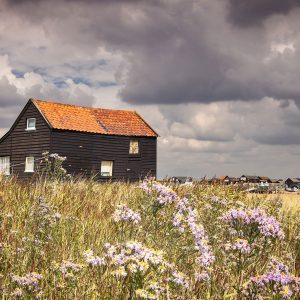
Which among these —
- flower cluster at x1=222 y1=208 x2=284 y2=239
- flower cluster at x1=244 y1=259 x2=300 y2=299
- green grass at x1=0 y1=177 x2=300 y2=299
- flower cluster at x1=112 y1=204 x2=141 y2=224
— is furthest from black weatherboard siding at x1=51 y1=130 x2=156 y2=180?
flower cluster at x1=244 y1=259 x2=300 y2=299

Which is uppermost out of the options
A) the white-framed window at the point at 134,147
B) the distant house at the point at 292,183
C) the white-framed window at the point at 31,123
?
the white-framed window at the point at 31,123

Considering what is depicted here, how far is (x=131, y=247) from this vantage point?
3113 mm

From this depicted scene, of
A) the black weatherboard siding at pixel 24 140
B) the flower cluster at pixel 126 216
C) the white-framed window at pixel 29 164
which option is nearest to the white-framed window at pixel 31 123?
the black weatherboard siding at pixel 24 140

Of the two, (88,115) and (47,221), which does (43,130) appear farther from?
(47,221)

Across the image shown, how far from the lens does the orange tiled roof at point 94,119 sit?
108 feet

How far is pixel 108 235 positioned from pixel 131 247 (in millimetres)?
2951

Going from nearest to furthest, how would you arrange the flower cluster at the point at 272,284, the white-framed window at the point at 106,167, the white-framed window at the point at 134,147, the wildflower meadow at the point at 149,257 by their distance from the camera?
1. the wildflower meadow at the point at 149,257
2. the flower cluster at the point at 272,284
3. the white-framed window at the point at 106,167
4. the white-framed window at the point at 134,147

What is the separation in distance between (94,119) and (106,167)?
435cm

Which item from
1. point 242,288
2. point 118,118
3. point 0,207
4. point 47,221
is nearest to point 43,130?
point 118,118

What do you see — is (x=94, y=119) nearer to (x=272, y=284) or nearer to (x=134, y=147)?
(x=134, y=147)

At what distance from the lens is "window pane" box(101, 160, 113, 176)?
35.3 metres

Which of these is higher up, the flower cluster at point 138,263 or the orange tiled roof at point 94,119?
the orange tiled roof at point 94,119

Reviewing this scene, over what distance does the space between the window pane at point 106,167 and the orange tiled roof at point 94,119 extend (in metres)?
2.58

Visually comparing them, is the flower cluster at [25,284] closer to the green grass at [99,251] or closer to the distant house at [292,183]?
the green grass at [99,251]
